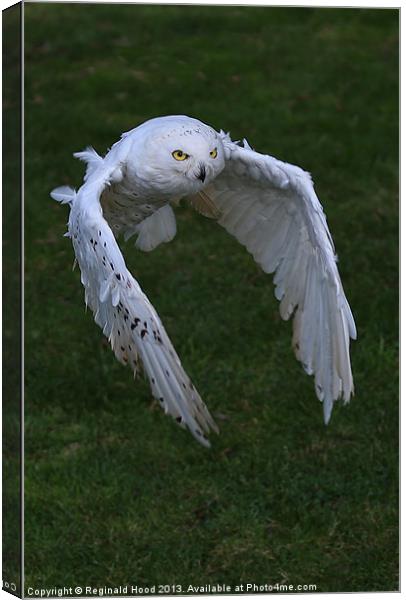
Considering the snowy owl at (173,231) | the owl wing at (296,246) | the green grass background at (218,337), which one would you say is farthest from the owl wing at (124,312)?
the green grass background at (218,337)

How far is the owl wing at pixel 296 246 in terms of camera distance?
9.35 feet

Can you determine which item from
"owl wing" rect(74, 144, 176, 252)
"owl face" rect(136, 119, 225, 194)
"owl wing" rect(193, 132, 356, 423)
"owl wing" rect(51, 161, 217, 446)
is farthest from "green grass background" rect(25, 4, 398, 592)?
"owl face" rect(136, 119, 225, 194)

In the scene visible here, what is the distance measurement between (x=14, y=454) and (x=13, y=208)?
62 centimetres

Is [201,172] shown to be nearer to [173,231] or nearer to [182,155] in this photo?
[182,155]

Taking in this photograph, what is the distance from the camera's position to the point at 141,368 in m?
2.47

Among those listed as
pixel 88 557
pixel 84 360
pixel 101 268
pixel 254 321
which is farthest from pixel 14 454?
pixel 254 321

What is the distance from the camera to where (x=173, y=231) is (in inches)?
130

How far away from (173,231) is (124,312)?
930mm

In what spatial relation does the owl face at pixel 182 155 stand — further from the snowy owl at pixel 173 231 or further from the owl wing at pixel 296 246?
the owl wing at pixel 296 246

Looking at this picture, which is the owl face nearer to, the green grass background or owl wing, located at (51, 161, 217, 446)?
owl wing, located at (51, 161, 217, 446)

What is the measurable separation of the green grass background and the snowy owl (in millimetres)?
886

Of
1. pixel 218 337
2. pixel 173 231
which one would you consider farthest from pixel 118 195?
pixel 218 337

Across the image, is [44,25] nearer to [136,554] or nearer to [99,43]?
[99,43]

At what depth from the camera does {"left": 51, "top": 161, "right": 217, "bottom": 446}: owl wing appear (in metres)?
2.31
